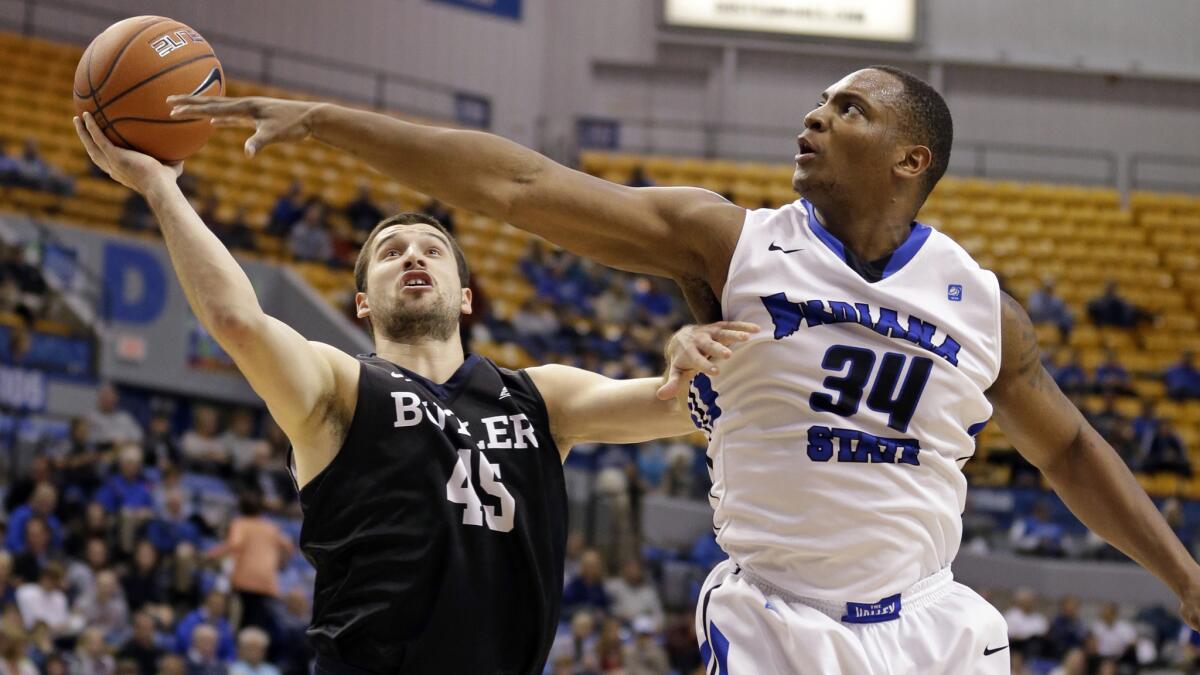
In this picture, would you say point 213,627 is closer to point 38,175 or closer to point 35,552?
point 35,552

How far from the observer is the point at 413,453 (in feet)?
14.4

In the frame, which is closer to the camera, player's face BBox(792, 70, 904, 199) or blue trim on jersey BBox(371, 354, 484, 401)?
player's face BBox(792, 70, 904, 199)

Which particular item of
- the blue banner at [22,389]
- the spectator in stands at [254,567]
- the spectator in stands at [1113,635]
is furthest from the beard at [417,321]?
the spectator in stands at [1113,635]

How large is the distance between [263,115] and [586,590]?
1061 centimetres

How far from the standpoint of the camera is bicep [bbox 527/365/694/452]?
4590 millimetres

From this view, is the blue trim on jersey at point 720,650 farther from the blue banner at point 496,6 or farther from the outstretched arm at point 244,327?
the blue banner at point 496,6

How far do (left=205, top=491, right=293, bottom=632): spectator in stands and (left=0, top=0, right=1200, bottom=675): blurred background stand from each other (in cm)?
2

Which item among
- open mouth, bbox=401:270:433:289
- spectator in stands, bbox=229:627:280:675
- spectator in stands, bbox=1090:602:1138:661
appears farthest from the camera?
spectator in stands, bbox=1090:602:1138:661

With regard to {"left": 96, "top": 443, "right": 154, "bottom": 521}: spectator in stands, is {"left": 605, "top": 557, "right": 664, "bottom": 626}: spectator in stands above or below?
below

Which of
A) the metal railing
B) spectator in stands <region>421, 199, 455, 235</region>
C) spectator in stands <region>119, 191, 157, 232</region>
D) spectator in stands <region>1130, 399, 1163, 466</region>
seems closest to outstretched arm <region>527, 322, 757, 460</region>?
spectator in stands <region>119, 191, 157, 232</region>

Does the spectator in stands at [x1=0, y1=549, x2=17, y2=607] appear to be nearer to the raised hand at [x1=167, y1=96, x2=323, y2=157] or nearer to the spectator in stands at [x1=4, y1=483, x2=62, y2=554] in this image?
the spectator in stands at [x1=4, y1=483, x2=62, y2=554]

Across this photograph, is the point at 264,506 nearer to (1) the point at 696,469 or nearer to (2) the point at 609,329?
(1) the point at 696,469

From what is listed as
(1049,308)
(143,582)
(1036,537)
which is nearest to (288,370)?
(143,582)

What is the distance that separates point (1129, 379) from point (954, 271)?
16850 mm
